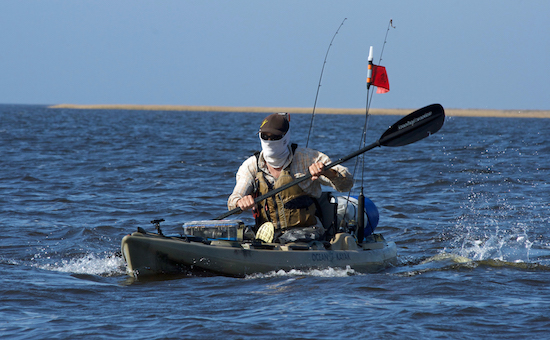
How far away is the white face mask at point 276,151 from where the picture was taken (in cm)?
606

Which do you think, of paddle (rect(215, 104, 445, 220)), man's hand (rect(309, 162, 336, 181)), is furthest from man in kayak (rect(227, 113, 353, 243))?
paddle (rect(215, 104, 445, 220))

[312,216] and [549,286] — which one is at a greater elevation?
[312,216]

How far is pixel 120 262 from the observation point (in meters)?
6.67

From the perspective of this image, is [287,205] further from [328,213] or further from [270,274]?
[270,274]

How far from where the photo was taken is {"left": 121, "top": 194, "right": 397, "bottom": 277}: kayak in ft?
19.1

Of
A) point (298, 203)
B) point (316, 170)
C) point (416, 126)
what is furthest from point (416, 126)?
point (298, 203)

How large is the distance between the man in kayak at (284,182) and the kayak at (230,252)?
0.20m

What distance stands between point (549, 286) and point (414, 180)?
341 inches

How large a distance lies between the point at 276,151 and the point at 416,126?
1.66 metres

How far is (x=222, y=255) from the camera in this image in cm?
595

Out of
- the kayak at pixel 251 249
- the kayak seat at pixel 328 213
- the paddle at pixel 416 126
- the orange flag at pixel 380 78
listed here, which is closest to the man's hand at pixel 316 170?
the kayak at pixel 251 249

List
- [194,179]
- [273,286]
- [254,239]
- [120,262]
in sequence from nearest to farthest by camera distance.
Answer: [273,286], [254,239], [120,262], [194,179]

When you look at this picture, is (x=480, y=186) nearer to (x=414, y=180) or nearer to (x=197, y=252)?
(x=414, y=180)

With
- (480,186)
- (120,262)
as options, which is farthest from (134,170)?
(120,262)
